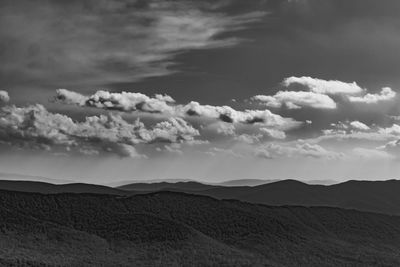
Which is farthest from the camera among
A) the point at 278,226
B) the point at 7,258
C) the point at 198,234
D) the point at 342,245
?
the point at 278,226

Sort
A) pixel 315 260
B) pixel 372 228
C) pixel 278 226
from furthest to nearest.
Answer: pixel 372 228 → pixel 278 226 → pixel 315 260

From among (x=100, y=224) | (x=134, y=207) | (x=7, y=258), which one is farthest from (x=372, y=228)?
(x=7, y=258)

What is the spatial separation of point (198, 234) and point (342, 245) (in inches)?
1924

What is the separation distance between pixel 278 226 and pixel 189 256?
52.2m

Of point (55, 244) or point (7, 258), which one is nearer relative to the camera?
point (7, 258)

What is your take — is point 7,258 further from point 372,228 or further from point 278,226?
point 372,228

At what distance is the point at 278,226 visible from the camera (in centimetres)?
16838

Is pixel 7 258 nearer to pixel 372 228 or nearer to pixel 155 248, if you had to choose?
pixel 155 248

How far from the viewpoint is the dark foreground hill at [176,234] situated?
123625 mm

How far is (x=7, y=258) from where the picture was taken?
4134 inches

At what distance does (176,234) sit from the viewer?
474 feet

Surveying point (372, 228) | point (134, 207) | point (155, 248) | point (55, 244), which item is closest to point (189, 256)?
point (155, 248)

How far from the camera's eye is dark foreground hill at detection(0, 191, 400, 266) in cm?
12362

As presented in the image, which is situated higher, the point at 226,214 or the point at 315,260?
the point at 226,214
